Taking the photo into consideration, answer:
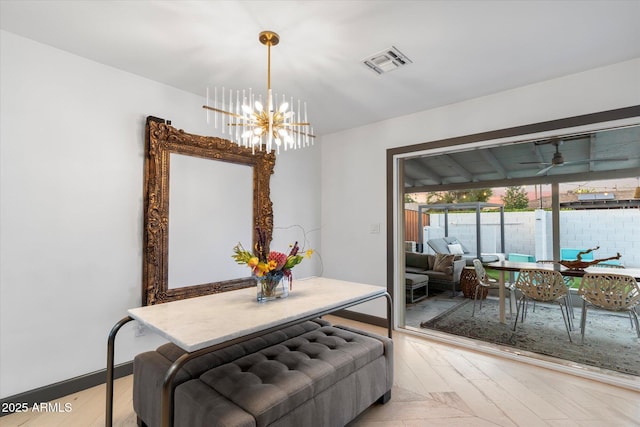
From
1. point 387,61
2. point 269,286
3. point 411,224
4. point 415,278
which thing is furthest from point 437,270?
point 269,286

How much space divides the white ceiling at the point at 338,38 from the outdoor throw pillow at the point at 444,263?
2456 mm

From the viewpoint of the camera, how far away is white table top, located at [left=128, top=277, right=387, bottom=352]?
1.28 m

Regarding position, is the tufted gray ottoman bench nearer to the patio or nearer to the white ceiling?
the patio

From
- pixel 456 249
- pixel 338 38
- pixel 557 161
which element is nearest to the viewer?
pixel 338 38

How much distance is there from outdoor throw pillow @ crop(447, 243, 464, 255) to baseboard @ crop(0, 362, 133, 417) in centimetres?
410

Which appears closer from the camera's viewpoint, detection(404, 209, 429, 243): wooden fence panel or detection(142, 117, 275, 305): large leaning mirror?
detection(142, 117, 275, 305): large leaning mirror

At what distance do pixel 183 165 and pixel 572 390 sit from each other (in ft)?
12.0

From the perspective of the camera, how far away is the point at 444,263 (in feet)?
14.8

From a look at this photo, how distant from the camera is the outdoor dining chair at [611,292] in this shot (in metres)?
2.75

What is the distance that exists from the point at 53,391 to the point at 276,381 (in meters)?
1.78

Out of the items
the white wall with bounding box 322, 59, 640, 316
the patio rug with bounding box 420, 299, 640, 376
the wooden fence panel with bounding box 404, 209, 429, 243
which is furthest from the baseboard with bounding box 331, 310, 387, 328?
the wooden fence panel with bounding box 404, 209, 429, 243

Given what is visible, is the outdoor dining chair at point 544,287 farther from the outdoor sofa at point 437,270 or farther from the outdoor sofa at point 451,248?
the outdoor sofa at point 437,270

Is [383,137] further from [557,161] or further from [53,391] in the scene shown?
[53,391]

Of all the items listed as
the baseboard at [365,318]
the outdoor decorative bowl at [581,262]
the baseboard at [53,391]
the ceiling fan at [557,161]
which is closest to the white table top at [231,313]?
the baseboard at [53,391]
